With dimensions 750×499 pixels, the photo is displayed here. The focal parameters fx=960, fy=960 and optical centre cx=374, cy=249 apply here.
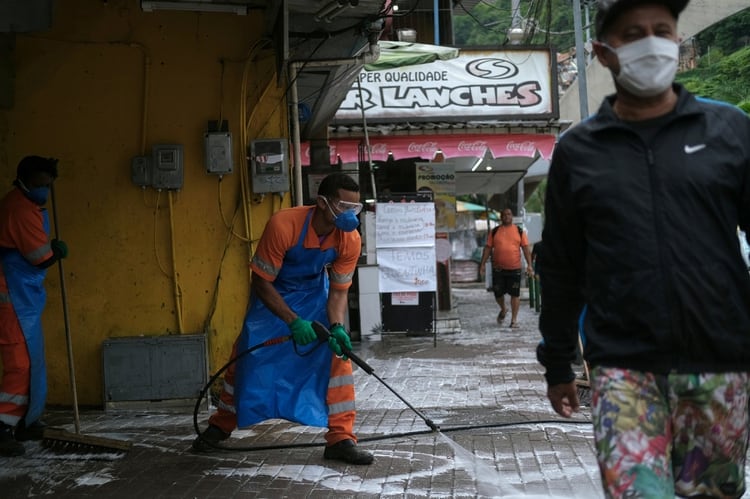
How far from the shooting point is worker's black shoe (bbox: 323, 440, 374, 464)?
549 centimetres

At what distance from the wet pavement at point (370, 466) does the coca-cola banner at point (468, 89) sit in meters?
7.52

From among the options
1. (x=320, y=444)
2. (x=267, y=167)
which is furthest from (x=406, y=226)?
(x=320, y=444)

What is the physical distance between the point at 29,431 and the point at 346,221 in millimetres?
2589

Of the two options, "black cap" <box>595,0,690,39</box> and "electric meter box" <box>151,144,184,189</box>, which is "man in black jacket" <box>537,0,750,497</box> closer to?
"black cap" <box>595,0,690,39</box>

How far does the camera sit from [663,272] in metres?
2.63

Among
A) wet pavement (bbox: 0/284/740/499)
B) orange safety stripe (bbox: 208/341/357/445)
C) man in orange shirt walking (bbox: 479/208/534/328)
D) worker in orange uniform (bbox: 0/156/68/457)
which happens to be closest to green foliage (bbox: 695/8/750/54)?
man in orange shirt walking (bbox: 479/208/534/328)

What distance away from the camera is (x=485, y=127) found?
14.4 meters

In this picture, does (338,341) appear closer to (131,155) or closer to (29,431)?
(29,431)

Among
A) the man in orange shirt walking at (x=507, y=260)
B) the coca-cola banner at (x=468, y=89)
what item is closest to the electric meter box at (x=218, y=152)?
the coca-cola banner at (x=468, y=89)

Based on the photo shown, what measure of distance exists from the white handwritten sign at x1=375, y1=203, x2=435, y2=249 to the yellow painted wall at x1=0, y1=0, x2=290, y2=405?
4.84 m

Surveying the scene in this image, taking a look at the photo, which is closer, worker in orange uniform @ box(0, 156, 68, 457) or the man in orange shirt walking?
worker in orange uniform @ box(0, 156, 68, 457)

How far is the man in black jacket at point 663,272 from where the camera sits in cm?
262

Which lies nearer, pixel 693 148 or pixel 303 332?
pixel 693 148

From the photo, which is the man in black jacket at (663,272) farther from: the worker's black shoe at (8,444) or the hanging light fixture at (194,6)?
the hanging light fixture at (194,6)
